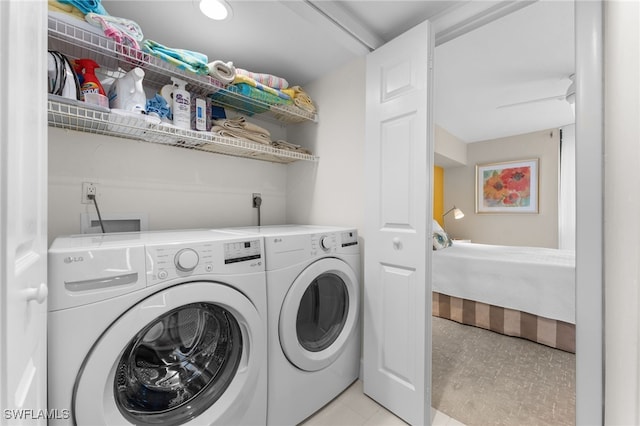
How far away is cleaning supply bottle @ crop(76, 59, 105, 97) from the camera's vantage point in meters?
1.12

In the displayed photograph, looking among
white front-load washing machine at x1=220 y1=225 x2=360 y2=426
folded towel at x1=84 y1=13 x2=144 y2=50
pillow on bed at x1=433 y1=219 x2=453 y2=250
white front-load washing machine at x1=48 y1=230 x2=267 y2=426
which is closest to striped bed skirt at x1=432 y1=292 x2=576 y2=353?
pillow on bed at x1=433 y1=219 x2=453 y2=250

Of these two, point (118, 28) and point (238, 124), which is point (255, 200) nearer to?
point (238, 124)

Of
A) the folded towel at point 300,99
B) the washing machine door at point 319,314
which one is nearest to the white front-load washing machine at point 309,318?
the washing machine door at point 319,314

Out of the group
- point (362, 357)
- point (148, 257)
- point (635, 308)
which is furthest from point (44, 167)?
point (362, 357)

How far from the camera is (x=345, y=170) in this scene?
6.09 feet

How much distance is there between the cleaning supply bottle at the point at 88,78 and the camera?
1123mm

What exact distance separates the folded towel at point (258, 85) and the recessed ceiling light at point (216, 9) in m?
0.28

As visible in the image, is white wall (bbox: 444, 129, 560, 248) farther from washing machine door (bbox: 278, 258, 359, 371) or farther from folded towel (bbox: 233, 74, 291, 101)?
folded towel (bbox: 233, 74, 291, 101)

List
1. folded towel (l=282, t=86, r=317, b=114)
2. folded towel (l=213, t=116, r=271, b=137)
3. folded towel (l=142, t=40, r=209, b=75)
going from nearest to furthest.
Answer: folded towel (l=142, t=40, r=209, b=75) < folded towel (l=213, t=116, r=271, b=137) < folded towel (l=282, t=86, r=317, b=114)

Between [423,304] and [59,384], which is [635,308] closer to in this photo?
[423,304]

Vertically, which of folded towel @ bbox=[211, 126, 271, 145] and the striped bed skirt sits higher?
folded towel @ bbox=[211, 126, 271, 145]

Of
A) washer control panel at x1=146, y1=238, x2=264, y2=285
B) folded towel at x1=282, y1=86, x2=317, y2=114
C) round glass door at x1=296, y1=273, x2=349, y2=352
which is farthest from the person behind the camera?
folded towel at x1=282, y1=86, x2=317, y2=114

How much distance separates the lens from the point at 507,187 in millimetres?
4465

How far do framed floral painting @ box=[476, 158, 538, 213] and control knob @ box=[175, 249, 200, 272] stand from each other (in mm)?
4972
